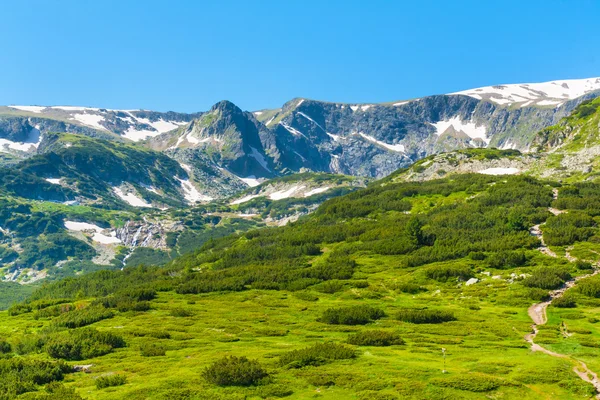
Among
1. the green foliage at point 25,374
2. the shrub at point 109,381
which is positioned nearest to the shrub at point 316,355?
the shrub at point 109,381

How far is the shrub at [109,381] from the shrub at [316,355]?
40.9 ft

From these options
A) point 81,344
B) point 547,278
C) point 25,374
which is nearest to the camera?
point 25,374

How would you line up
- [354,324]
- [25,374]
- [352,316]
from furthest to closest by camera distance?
[352,316]
[354,324]
[25,374]

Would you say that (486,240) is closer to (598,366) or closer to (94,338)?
(598,366)

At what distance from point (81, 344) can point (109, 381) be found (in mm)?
13753

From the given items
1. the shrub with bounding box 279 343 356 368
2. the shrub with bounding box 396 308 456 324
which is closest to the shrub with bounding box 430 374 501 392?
the shrub with bounding box 279 343 356 368

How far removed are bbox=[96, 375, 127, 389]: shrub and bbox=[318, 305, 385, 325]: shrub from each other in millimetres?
31015

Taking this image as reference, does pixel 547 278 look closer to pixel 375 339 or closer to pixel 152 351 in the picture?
pixel 375 339

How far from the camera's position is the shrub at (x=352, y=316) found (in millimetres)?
60500

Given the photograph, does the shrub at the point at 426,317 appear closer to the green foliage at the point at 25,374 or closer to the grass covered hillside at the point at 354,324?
the grass covered hillside at the point at 354,324

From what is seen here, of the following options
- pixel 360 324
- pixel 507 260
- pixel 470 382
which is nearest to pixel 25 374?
pixel 470 382

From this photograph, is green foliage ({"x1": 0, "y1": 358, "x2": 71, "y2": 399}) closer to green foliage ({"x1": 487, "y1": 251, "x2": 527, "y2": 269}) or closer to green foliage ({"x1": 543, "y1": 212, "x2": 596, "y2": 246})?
green foliage ({"x1": 487, "y1": 251, "x2": 527, "y2": 269})

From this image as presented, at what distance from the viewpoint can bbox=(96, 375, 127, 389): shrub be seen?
3456 centimetres

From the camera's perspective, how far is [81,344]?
46.6 metres
